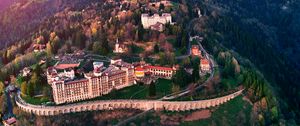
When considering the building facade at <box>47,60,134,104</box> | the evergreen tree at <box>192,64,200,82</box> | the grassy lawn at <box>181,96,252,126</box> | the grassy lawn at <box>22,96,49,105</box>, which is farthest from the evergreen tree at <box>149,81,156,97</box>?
the grassy lawn at <box>22,96,49,105</box>

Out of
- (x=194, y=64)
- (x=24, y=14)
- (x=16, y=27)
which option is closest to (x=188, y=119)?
(x=194, y=64)

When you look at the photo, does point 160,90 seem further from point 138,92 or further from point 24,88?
point 24,88

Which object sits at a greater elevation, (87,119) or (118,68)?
(118,68)

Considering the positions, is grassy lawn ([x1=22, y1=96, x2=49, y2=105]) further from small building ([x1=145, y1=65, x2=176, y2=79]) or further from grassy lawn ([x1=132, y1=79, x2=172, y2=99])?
small building ([x1=145, y1=65, x2=176, y2=79])

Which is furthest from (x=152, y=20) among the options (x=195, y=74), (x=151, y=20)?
(x=195, y=74)

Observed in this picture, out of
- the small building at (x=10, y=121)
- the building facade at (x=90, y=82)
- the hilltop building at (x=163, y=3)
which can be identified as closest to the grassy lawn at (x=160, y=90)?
the building facade at (x=90, y=82)

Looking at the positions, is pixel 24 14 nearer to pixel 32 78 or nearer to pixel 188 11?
pixel 188 11
